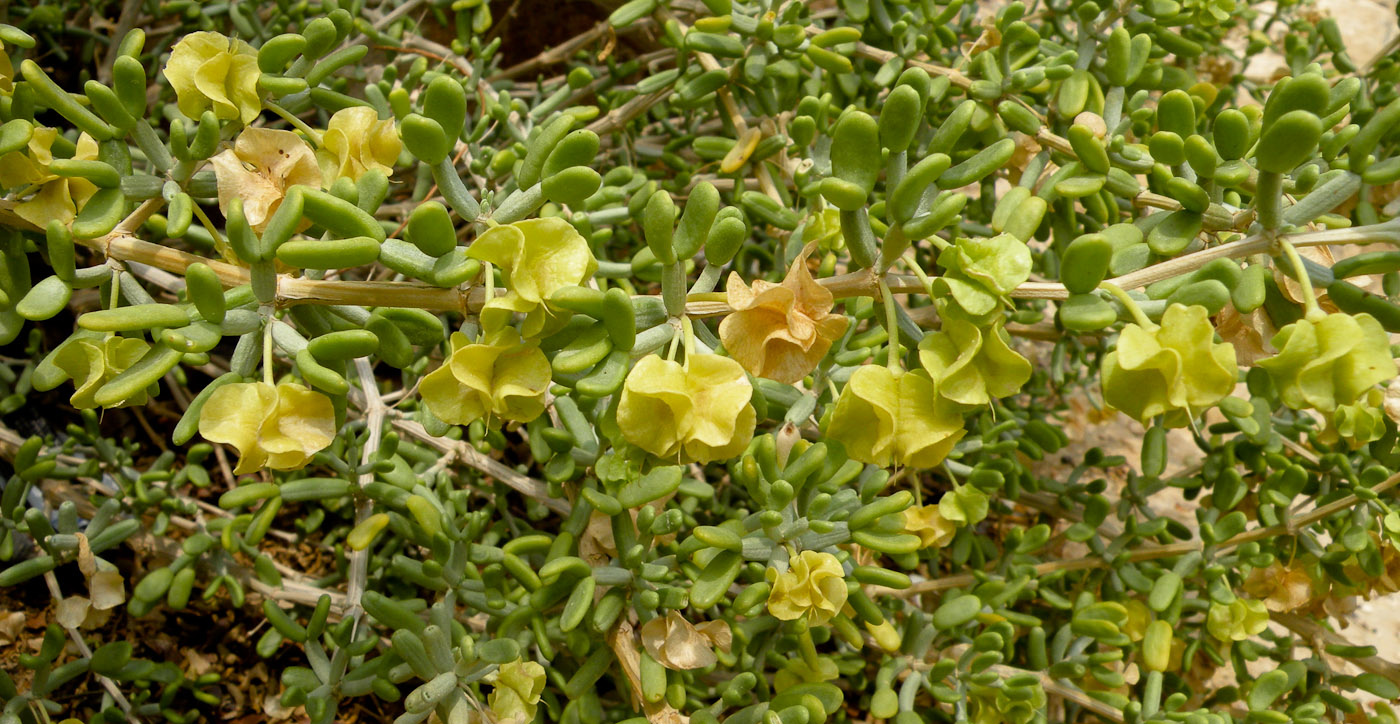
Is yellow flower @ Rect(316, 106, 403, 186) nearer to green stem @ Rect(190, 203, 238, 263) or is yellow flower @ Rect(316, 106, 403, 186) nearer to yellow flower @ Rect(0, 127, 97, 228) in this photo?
green stem @ Rect(190, 203, 238, 263)

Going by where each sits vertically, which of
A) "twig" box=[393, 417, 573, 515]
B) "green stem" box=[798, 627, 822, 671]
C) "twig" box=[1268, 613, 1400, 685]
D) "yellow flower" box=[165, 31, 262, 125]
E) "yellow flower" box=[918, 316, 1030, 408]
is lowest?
"twig" box=[1268, 613, 1400, 685]

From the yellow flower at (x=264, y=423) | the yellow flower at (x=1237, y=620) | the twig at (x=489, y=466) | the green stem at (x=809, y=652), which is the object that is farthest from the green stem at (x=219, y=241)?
the yellow flower at (x=1237, y=620)

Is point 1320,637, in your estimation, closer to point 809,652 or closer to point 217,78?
point 809,652

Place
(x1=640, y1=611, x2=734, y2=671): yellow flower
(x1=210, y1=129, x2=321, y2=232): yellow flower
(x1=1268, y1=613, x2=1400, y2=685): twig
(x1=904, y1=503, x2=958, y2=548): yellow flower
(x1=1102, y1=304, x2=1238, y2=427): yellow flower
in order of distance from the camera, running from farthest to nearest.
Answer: (x1=1268, y1=613, x2=1400, y2=685): twig < (x1=904, y1=503, x2=958, y2=548): yellow flower < (x1=640, y1=611, x2=734, y2=671): yellow flower < (x1=210, y1=129, x2=321, y2=232): yellow flower < (x1=1102, y1=304, x2=1238, y2=427): yellow flower

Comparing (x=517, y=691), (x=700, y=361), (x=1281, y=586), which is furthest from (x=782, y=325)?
(x=1281, y=586)

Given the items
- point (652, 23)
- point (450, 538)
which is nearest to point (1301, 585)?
point (450, 538)

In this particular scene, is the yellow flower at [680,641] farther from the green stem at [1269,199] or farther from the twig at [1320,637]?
the twig at [1320,637]

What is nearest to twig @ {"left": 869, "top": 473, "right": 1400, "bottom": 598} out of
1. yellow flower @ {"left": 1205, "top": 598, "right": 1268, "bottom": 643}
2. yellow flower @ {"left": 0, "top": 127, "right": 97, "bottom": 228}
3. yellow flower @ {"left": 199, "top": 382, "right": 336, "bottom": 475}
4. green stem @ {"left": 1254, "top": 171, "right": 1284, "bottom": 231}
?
yellow flower @ {"left": 1205, "top": 598, "right": 1268, "bottom": 643}
